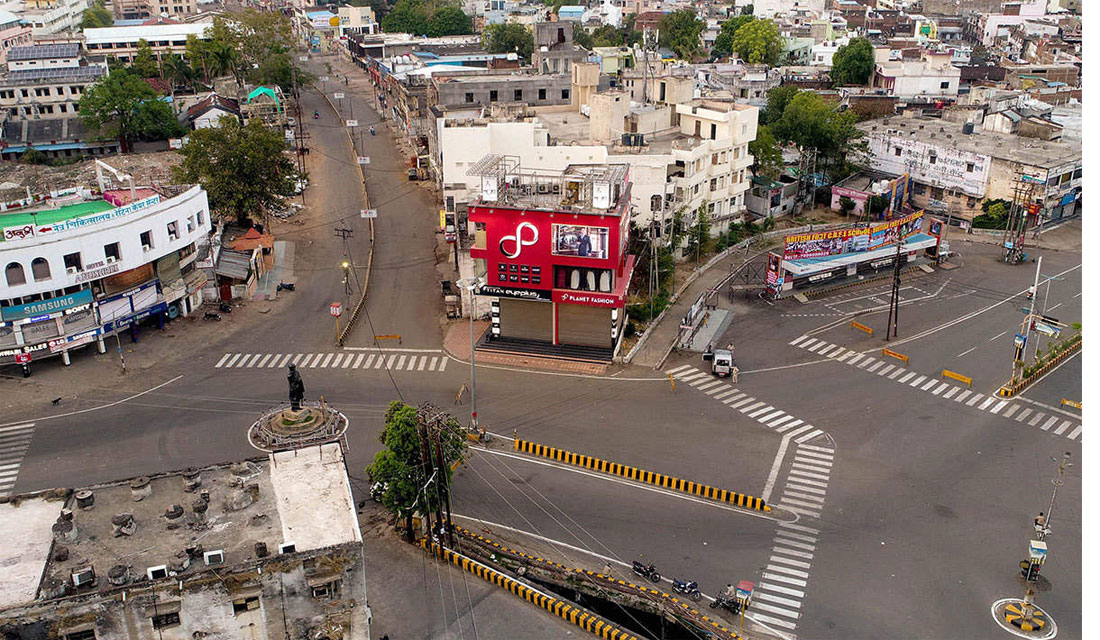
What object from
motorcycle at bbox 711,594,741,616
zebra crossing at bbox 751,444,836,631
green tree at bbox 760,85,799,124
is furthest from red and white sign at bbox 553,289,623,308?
green tree at bbox 760,85,799,124

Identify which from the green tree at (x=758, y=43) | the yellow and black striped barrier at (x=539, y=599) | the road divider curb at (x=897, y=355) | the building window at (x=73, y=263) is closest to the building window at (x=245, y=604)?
the yellow and black striped barrier at (x=539, y=599)

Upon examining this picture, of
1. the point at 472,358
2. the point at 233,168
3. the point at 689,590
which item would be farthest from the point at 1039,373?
the point at 233,168

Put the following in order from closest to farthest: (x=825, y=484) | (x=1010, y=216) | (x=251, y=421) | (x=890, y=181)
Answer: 1. (x=825, y=484)
2. (x=251, y=421)
3. (x=1010, y=216)
4. (x=890, y=181)

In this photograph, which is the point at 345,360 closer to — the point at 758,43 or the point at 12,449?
the point at 12,449

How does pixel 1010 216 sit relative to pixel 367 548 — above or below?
above

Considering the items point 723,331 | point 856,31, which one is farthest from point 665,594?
point 856,31

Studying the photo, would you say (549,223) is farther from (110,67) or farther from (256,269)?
(110,67)

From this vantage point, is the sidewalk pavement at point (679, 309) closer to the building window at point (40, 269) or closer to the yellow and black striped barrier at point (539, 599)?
the yellow and black striped barrier at point (539, 599)
